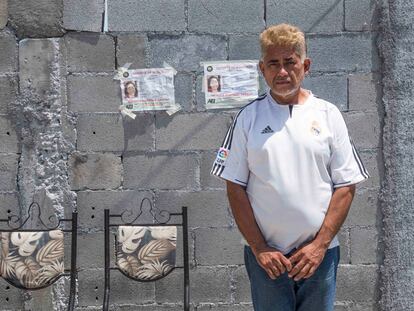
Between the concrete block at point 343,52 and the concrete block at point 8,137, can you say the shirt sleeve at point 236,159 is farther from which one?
the concrete block at point 8,137

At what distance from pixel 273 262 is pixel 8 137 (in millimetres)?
2089

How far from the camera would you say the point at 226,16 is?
421cm

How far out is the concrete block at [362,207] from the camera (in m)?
4.27

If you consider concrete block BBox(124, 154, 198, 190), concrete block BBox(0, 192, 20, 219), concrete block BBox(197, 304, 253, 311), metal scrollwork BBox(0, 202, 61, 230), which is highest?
concrete block BBox(124, 154, 198, 190)

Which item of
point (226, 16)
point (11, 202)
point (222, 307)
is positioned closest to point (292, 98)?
point (226, 16)

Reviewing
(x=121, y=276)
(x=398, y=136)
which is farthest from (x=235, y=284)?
(x=398, y=136)

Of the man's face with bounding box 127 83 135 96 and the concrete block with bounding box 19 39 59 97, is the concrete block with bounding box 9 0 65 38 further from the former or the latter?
the man's face with bounding box 127 83 135 96

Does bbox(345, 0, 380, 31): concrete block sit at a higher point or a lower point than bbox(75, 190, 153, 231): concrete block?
higher

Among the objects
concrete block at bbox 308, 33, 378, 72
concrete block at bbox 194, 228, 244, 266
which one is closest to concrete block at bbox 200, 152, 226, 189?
concrete block at bbox 194, 228, 244, 266

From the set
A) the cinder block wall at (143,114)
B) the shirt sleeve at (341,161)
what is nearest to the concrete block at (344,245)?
the cinder block wall at (143,114)

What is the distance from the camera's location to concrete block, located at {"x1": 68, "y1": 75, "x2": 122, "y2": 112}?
4.22 m

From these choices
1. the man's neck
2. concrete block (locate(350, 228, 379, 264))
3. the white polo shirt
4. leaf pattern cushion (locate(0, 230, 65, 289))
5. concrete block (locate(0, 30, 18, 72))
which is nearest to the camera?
the white polo shirt

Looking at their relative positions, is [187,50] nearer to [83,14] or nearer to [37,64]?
[83,14]

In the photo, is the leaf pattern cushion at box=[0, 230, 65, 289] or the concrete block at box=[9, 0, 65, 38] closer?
the leaf pattern cushion at box=[0, 230, 65, 289]
